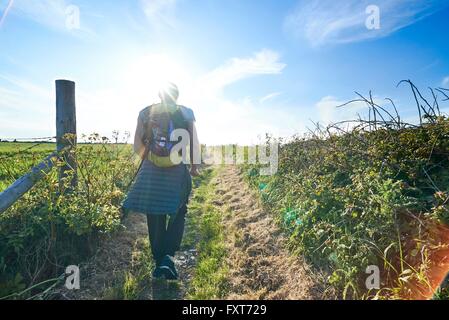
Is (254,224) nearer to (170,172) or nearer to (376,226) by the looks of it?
(170,172)

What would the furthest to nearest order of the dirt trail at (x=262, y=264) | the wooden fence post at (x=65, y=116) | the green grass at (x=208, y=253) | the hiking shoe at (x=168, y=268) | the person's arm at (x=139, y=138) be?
1. the wooden fence post at (x=65, y=116)
2. the person's arm at (x=139, y=138)
3. the hiking shoe at (x=168, y=268)
4. the green grass at (x=208, y=253)
5. the dirt trail at (x=262, y=264)

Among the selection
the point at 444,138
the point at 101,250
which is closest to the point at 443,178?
the point at 444,138

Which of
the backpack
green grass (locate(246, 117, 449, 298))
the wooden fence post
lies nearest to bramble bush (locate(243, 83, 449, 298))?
green grass (locate(246, 117, 449, 298))

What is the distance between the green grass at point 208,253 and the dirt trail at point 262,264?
5.7 inches

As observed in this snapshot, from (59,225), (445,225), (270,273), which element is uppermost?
(445,225)

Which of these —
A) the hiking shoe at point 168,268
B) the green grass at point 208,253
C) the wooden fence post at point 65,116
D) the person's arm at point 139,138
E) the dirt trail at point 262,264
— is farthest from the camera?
the wooden fence post at point 65,116

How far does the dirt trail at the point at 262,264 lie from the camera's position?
3.40 meters

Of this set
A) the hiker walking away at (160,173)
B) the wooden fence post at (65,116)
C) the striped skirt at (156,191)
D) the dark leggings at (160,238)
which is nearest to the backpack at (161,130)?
the hiker walking away at (160,173)

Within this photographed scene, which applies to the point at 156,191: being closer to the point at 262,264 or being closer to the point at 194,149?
the point at 194,149

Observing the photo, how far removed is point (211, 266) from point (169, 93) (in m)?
2.47

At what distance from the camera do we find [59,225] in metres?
3.92

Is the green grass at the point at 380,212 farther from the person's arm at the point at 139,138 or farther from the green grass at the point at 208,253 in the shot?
the person's arm at the point at 139,138

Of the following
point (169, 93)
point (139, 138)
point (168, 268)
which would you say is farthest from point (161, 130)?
point (168, 268)
